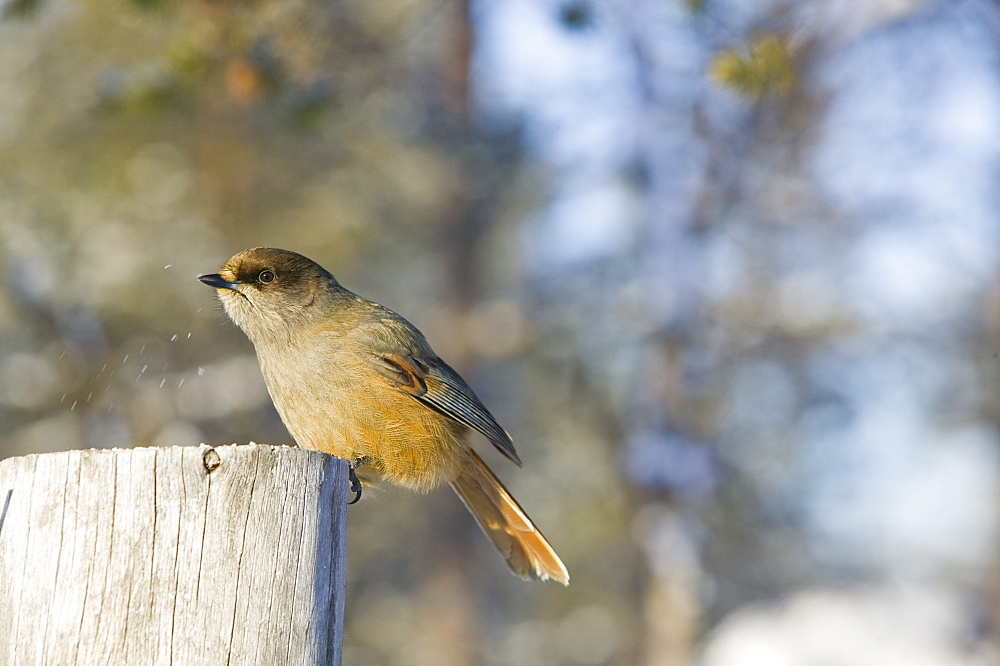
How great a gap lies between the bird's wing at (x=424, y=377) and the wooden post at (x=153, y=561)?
2.23 metres

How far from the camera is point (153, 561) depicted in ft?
7.87

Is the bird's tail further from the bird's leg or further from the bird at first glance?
the bird's leg

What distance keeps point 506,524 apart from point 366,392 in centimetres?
89

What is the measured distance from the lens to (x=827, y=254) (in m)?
14.0

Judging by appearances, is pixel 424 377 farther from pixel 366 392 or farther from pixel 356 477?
pixel 356 477

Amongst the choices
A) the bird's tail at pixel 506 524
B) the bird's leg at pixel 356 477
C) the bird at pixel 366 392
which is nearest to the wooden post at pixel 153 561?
the bird's leg at pixel 356 477

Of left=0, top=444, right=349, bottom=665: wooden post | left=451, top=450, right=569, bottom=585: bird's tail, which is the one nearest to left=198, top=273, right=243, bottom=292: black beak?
left=451, top=450, right=569, bottom=585: bird's tail

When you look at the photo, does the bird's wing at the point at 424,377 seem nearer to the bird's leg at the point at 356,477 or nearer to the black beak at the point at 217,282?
the bird's leg at the point at 356,477

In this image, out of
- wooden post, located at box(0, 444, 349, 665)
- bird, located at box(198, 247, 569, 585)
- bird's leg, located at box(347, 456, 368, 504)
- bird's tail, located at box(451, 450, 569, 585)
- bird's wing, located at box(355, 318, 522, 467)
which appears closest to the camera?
wooden post, located at box(0, 444, 349, 665)

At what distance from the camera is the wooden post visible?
2.38 meters

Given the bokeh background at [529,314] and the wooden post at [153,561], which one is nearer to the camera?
the wooden post at [153,561]

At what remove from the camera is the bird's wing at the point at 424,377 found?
4.78 meters

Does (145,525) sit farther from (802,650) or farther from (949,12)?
(802,650)

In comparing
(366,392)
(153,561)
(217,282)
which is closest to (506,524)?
(366,392)
